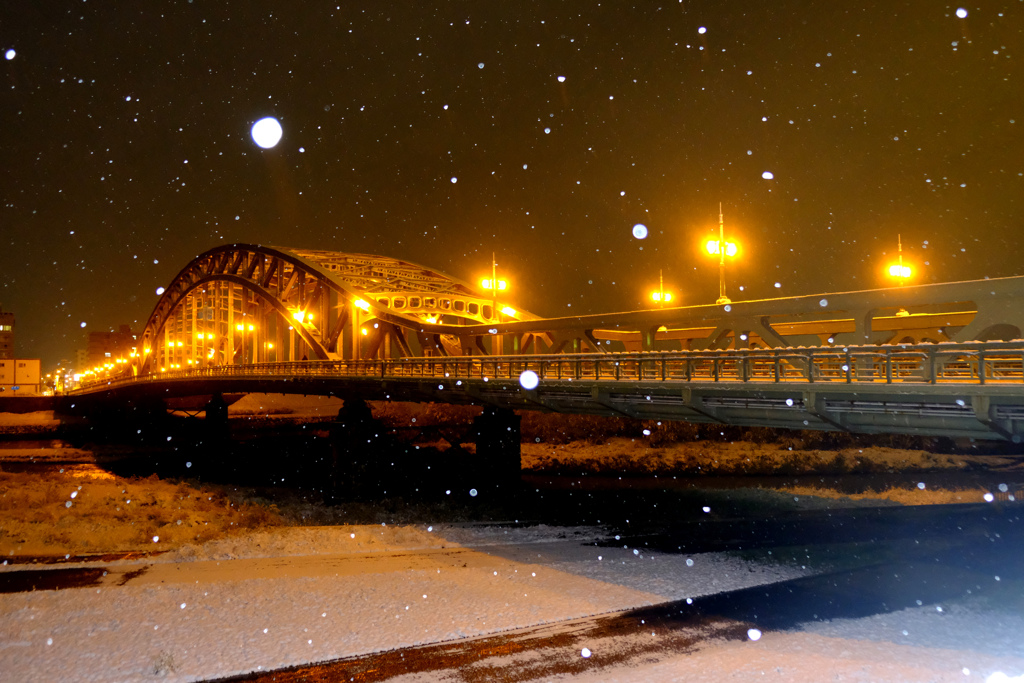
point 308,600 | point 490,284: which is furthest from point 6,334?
point 308,600

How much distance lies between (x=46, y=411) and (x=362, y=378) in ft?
253

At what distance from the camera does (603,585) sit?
51.5 feet

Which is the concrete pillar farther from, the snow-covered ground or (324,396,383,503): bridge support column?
the snow-covered ground

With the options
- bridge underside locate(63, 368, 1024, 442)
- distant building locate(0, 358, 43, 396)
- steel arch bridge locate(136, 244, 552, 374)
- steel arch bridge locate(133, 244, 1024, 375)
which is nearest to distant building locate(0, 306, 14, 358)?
distant building locate(0, 358, 43, 396)

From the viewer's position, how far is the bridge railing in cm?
1387

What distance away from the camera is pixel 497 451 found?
103ft

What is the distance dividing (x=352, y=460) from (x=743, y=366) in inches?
865

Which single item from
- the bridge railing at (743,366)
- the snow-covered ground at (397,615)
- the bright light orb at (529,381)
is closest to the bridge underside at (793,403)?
the bright light orb at (529,381)

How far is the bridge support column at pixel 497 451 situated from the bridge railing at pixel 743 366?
2698 mm

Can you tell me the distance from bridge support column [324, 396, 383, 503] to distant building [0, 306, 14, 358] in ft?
586

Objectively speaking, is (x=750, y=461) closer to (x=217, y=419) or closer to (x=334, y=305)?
(x=334, y=305)

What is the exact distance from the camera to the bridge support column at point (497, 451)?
1225 inches

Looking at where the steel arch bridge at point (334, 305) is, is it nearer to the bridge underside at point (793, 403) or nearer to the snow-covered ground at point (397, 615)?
the bridge underside at point (793, 403)

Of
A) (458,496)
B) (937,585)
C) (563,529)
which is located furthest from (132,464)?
(937,585)
